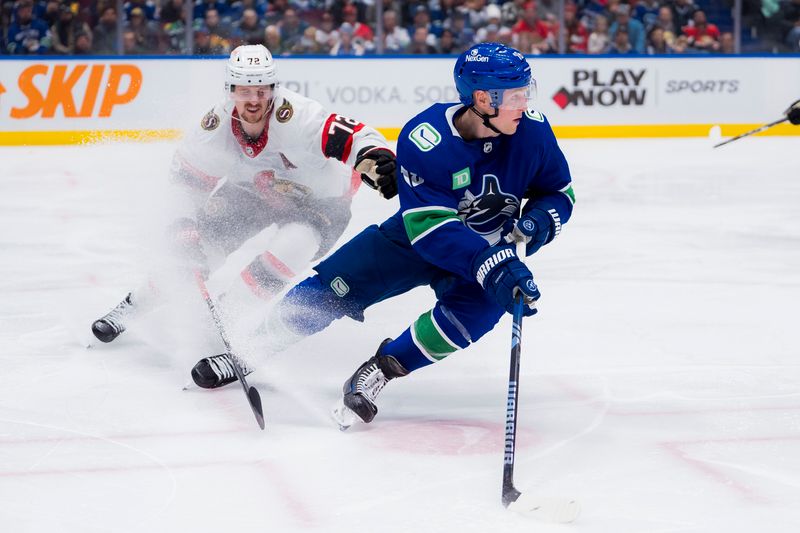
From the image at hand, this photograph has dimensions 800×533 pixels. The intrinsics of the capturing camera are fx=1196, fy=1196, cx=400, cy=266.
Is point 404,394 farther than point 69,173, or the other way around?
point 69,173

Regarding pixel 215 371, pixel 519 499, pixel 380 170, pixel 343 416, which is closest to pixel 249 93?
pixel 380 170

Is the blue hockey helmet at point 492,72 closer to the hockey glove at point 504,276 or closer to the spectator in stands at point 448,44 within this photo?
the hockey glove at point 504,276

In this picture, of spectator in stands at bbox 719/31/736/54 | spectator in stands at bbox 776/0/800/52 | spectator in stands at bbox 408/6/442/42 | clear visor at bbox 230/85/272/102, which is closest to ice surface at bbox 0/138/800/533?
clear visor at bbox 230/85/272/102

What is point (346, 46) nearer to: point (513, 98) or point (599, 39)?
point (599, 39)

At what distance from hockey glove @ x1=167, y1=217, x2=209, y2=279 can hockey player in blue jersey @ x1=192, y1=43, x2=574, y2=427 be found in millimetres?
476

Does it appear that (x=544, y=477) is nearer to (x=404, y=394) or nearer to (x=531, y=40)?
(x=404, y=394)

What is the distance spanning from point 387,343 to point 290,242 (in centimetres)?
71

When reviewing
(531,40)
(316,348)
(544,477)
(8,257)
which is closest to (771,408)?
(544,477)

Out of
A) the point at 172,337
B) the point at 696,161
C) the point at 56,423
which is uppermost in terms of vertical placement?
the point at 56,423

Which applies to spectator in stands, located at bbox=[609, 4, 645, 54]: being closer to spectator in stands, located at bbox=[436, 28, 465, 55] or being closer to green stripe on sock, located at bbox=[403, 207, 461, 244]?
spectator in stands, located at bbox=[436, 28, 465, 55]

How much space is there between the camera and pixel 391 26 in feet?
32.5

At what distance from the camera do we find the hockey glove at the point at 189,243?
11.6ft

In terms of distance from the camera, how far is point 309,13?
9.91 metres

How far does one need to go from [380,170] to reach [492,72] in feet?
1.93
